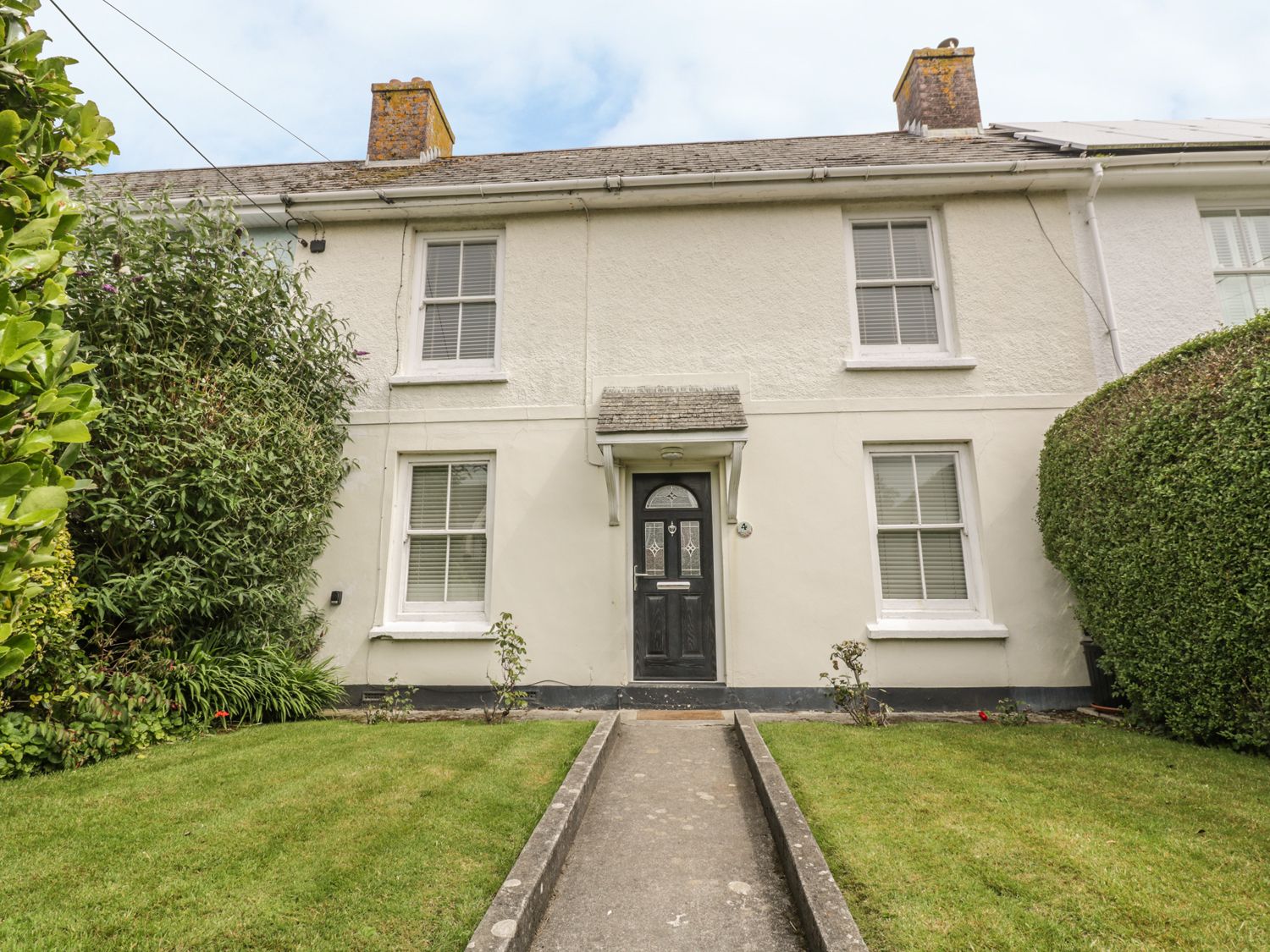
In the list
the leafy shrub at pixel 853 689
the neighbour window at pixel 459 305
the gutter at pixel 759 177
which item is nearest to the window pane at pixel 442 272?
the neighbour window at pixel 459 305

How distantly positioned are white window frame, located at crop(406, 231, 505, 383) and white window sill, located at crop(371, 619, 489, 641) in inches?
114

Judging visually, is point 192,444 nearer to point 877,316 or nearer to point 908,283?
point 877,316

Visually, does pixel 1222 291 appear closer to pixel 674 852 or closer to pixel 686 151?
pixel 686 151

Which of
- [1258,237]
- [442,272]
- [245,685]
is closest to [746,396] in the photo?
[442,272]

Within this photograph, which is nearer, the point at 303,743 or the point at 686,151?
the point at 303,743

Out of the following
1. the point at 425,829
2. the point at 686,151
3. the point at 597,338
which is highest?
the point at 686,151

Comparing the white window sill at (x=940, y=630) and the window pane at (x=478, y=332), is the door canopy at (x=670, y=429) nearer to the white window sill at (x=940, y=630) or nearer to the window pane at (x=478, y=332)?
the window pane at (x=478, y=332)

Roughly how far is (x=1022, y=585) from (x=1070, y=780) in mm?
3104

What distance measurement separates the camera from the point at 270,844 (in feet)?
10.7

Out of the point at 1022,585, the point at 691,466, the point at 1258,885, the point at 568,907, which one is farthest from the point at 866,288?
the point at 568,907

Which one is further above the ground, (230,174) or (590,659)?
(230,174)

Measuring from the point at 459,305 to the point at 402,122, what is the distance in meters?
4.18

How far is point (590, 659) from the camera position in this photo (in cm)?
708

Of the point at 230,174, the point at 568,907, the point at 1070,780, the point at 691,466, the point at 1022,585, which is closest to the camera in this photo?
the point at 568,907
